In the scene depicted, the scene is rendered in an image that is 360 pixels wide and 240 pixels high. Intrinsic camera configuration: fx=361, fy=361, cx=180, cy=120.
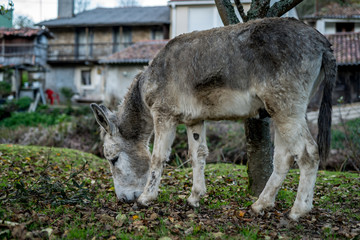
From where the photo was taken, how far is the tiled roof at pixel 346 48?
22266mm

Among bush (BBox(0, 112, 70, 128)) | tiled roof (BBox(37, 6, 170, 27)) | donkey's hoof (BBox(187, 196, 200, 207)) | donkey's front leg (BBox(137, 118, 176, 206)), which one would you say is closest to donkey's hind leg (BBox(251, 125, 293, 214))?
donkey's hoof (BBox(187, 196, 200, 207))

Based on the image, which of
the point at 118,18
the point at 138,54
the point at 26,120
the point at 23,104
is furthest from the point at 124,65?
the point at 118,18

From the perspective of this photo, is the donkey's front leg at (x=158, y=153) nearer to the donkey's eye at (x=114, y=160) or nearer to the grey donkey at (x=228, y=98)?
the grey donkey at (x=228, y=98)

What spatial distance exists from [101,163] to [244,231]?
6019 mm

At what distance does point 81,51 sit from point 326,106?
3353 cm

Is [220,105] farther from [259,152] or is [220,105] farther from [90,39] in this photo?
[90,39]

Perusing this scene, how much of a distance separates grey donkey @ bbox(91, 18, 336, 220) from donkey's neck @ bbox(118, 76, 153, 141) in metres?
0.02

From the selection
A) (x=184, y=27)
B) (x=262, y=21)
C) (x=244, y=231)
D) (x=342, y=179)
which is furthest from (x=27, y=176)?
(x=184, y=27)

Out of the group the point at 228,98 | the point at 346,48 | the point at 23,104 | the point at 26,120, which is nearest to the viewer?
the point at 228,98

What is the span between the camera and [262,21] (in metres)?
4.37

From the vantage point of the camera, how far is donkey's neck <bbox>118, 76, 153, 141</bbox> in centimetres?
537

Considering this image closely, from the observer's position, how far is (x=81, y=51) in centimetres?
3516

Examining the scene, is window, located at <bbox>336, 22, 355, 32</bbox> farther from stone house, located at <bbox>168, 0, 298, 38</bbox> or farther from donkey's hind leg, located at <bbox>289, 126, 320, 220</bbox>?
donkey's hind leg, located at <bbox>289, 126, 320, 220</bbox>

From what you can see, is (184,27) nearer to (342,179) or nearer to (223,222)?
(342,179)
